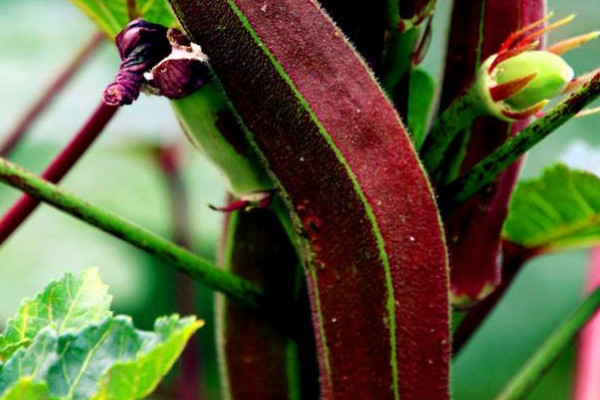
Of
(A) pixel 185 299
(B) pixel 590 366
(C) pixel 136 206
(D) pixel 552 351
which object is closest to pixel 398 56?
(D) pixel 552 351

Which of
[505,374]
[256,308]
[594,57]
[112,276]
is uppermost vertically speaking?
[256,308]

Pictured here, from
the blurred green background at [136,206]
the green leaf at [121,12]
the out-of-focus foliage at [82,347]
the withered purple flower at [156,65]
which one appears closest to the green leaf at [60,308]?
the out-of-focus foliage at [82,347]

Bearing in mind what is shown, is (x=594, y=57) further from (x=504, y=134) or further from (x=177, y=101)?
(x=177, y=101)

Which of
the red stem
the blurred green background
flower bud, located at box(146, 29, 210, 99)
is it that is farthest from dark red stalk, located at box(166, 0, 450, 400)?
the blurred green background

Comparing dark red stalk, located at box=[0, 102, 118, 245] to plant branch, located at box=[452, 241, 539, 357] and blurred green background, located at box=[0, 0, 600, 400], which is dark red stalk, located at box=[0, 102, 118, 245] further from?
blurred green background, located at box=[0, 0, 600, 400]

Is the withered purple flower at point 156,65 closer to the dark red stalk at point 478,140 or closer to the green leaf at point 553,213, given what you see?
the dark red stalk at point 478,140

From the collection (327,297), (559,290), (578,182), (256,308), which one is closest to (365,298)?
(327,297)

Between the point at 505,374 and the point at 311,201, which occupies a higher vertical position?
the point at 311,201
